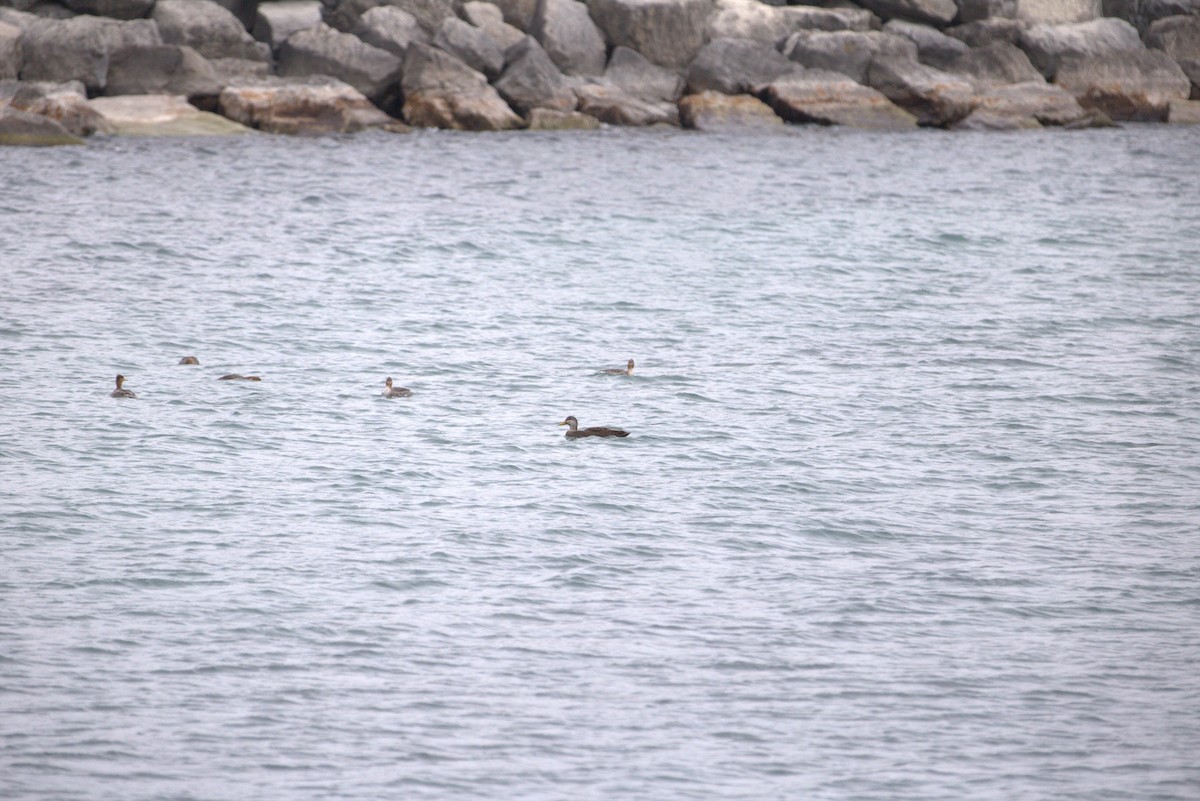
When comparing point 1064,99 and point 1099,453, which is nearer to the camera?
point 1099,453

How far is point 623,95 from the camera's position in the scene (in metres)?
46.7

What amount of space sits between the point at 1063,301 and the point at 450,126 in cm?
2382

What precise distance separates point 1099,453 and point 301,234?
60.1ft

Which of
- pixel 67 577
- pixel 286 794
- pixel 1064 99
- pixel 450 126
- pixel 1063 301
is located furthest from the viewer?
pixel 1064 99

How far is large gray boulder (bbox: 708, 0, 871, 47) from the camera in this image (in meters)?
48.8

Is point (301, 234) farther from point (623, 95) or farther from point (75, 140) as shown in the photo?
point (623, 95)

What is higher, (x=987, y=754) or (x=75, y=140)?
(x=987, y=754)

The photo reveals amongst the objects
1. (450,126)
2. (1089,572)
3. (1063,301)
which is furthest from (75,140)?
(1089,572)

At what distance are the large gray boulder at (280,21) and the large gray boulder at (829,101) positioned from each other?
45.1 ft

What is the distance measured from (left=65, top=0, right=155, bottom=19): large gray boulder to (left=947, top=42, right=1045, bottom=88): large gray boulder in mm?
25007

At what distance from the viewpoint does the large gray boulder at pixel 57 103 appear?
40.2 m

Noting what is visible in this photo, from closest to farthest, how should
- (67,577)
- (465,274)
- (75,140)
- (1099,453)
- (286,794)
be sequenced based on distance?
1. (286,794)
2. (67,577)
3. (1099,453)
4. (465,274)
5. (75,140)

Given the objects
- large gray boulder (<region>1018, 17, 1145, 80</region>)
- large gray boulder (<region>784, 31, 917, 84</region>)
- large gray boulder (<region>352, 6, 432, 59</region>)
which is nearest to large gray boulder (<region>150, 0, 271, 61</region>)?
large gray boulder (<region>352, 6, 432, 59</region>)

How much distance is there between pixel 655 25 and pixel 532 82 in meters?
4.74
